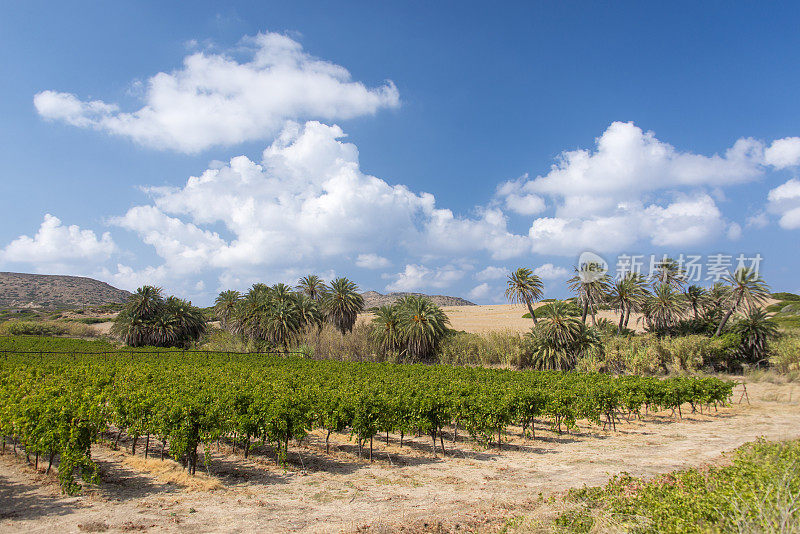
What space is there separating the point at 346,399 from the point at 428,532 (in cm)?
583

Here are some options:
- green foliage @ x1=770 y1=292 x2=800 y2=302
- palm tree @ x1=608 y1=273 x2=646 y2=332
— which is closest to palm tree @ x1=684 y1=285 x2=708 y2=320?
palm tree @ x1=608 y1=273 x2=646 y2=332

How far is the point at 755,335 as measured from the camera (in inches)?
1649

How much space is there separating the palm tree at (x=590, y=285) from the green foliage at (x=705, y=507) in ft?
119

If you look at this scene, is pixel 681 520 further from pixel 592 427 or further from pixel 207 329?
pixel 207 329

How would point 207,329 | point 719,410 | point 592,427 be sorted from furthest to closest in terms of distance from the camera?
1. point 207,329
2. point 719,410
3. point 592,427

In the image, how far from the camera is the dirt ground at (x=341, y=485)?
27.9 feet

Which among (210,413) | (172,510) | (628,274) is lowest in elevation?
(172,510)

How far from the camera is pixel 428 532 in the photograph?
26.5 ft

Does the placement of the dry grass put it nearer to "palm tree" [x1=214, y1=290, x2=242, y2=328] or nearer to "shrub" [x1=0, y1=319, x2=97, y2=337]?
"palm tree" [x1=214, y1=290, x2=242, y2=328]

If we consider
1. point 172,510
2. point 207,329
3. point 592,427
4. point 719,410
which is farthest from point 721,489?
point 207,329

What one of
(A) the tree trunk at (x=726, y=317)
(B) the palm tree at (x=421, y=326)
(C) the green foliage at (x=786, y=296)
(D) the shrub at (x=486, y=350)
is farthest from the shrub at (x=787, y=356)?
(C) the green foliage at (x=786, y=296)

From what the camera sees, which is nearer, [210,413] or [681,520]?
[681,520]

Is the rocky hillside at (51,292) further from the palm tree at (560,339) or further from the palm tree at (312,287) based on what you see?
the palm tree at (560,339)

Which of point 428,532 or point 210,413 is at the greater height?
point 210,413
